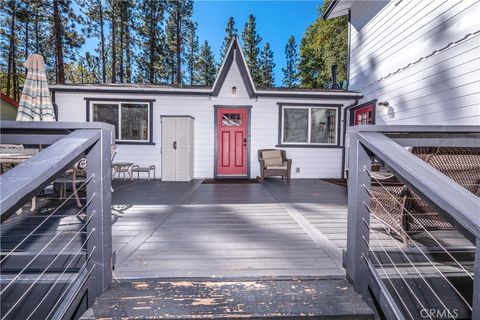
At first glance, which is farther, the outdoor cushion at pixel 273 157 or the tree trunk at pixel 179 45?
the tree trunk at pixel 179 45

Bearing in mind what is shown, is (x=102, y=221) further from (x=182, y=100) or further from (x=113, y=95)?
(x=113, y=95)

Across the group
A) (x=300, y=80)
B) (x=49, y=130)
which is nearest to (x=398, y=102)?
(x=49, y=130)

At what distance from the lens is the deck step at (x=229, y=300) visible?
1288 mm

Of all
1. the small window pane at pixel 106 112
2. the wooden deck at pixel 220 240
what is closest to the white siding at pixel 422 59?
the wooden deck at pixel 220 240

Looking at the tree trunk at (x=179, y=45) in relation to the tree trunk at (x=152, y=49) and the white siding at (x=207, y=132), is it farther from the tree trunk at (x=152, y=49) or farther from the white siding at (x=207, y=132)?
the white siding at (x=207, y=132)

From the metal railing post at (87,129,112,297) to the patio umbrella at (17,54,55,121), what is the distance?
2.77 m

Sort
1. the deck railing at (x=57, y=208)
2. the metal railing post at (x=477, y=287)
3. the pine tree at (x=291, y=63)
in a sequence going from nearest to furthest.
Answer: the metal railing post at (x=477, y=287)
the deck railing at (x=57, y=208)
the pine tree at (x=291, y=63)

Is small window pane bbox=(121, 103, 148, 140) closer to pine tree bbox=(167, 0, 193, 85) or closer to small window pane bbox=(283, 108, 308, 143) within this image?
small window pane bbox=(283, 108, 308, 143)

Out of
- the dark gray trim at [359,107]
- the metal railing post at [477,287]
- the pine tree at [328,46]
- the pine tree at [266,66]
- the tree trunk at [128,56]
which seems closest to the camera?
the metal railing post at [477,287]

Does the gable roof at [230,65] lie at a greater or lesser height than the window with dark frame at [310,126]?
greater

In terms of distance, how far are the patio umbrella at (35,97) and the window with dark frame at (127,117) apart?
3.22 meters

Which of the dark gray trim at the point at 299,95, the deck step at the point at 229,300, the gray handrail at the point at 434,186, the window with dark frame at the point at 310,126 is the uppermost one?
the dark gray trim at the point at 299,95

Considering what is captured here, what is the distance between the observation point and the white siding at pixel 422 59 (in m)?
3.14

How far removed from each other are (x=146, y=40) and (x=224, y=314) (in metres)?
16.3
